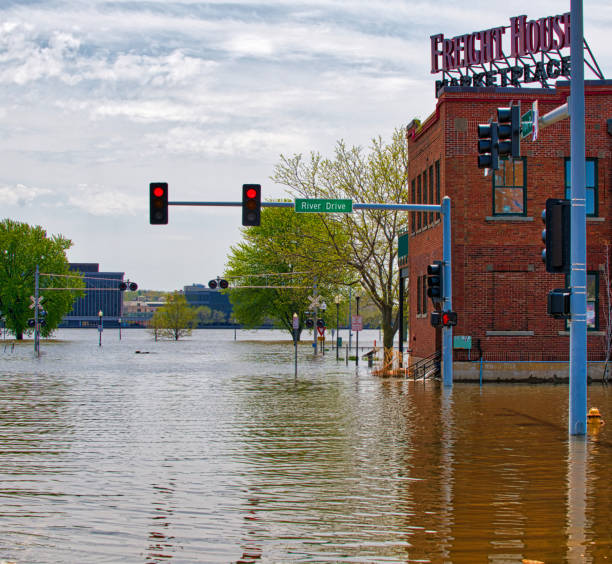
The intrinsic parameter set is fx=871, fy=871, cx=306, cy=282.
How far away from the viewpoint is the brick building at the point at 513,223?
3366cm

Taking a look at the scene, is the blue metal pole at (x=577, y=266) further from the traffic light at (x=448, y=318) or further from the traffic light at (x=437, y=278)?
the traffic light at (x=437, y=278)

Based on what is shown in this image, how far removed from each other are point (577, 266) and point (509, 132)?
3.18 meters

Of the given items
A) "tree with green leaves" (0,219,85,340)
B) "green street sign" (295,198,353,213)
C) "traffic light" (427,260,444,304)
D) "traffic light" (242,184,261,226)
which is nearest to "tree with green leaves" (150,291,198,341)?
"tree with green leaves" (0,219,85,340)

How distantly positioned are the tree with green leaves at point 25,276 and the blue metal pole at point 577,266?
3531 inches

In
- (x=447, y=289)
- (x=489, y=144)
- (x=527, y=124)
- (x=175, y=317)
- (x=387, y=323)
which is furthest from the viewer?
(x=175, y=317)

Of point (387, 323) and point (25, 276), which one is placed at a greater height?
point (25, 276)

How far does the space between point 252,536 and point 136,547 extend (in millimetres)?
1148

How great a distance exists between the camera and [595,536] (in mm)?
8438

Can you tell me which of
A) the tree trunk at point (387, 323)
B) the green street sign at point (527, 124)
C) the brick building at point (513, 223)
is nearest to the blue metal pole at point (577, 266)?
the green street sign at point (527, 124)

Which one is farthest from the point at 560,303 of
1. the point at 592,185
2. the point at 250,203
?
the point at 592,185

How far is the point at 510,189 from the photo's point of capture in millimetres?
33938

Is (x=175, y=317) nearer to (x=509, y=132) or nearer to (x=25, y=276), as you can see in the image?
(x=25, y=276)

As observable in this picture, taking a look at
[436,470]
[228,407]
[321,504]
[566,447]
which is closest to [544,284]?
[228,407]

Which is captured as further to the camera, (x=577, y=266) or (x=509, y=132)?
(x=509, y=132)
